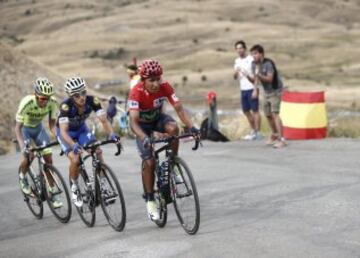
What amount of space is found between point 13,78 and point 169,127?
21718 mm

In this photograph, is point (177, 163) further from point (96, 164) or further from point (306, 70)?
point (306, 70)

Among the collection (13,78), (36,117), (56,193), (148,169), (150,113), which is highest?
(150,113)

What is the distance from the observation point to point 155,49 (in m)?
73.9

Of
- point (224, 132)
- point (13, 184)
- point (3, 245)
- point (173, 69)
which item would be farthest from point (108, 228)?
point (173, 69)

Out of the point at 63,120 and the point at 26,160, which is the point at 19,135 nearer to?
the point at 26,160

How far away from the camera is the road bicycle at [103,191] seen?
927 centimetres

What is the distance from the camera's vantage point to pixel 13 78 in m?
30.0

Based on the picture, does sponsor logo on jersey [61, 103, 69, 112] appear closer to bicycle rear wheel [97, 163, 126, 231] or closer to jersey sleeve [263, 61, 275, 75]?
bicycle rear wheel [97, 163, 126, 231]

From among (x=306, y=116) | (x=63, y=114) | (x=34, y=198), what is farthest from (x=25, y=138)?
(x=306, y=116)

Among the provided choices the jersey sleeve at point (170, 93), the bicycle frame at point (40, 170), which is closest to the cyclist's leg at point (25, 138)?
the bicycle frame at point (40, 170)

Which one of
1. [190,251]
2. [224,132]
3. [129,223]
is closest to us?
[190,251]

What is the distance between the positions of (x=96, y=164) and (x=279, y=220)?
219cm

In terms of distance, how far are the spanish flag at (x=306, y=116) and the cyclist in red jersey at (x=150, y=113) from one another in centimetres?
802

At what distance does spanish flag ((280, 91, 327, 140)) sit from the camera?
16.8 meters
